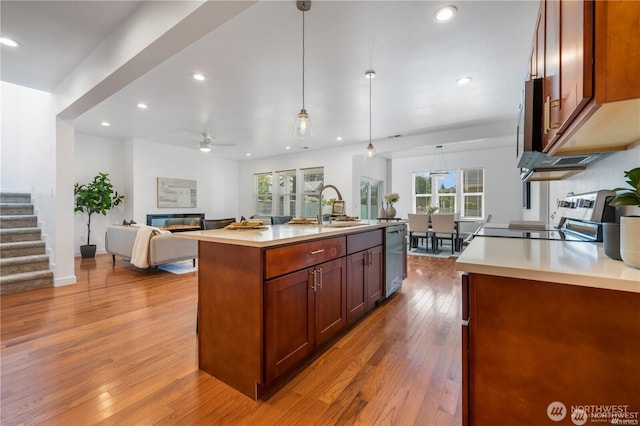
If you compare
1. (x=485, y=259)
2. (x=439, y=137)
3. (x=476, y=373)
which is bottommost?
(x=476, y=373)

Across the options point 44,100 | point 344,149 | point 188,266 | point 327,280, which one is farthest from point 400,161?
point 44,100

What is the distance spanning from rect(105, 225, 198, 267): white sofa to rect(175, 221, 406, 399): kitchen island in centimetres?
291

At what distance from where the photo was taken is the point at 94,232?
243 inches

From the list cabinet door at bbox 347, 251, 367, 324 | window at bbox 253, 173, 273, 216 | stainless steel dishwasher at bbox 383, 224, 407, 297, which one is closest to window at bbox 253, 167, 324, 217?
window at bbox 253, 173, 273, 216

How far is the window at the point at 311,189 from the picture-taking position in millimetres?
7641

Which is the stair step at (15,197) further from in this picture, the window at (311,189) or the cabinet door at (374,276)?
the cabinet door at (374,276)

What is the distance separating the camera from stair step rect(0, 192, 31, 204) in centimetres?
450

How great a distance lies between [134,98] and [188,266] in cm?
280

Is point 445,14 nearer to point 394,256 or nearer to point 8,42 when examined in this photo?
point 394,256

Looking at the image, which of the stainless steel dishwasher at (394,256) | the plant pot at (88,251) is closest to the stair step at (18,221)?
the plant pot at (88,251)

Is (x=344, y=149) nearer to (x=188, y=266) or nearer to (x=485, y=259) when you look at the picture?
(x=188, y=266)

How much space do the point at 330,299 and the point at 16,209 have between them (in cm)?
544

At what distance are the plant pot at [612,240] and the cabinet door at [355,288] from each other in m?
1.54

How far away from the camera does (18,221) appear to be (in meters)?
4.19
